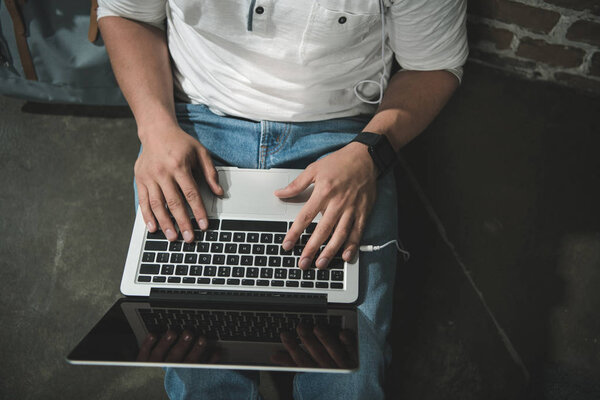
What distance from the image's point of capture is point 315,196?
928 mm

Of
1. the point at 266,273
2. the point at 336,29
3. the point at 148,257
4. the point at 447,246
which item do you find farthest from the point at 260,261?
the point at 447,246

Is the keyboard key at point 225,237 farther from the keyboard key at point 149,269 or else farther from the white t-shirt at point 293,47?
the white t-shirt at point 293,47

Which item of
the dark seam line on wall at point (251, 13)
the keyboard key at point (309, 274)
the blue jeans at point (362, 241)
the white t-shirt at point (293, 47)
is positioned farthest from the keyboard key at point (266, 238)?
the dark seam line on wall at point (251, 13)

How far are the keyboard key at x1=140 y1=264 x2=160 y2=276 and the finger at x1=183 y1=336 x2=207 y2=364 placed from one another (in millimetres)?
171

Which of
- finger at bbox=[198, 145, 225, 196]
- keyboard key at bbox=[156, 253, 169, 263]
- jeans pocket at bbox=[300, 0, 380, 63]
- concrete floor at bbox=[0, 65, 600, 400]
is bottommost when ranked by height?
A: concrete floor at bbox=[0, 65, 600, 400]

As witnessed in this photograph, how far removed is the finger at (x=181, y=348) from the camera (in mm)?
815

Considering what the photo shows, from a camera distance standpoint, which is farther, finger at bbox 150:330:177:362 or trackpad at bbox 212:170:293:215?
trackpad at bbox 212:170:293:215

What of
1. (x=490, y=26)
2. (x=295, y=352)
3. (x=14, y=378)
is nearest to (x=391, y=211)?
(x=295, y=352)

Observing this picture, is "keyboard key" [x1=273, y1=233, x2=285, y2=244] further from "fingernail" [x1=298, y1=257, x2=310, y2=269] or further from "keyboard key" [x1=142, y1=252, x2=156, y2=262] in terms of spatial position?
"keyboard key" [x1=142, y1=252, x2=156, y2=262]

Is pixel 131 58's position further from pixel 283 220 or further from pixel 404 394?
pixel 404 394

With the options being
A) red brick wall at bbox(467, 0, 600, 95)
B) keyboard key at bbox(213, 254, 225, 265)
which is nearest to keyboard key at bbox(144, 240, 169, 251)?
keyboard key at bbox(213, 254, 225, 265)

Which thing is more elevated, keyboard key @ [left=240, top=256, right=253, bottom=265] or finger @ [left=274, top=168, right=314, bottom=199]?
finger @ [left=274, top=168, right=314, bottom=199]

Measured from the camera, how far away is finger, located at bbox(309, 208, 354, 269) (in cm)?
89

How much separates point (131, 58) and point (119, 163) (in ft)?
2.10
